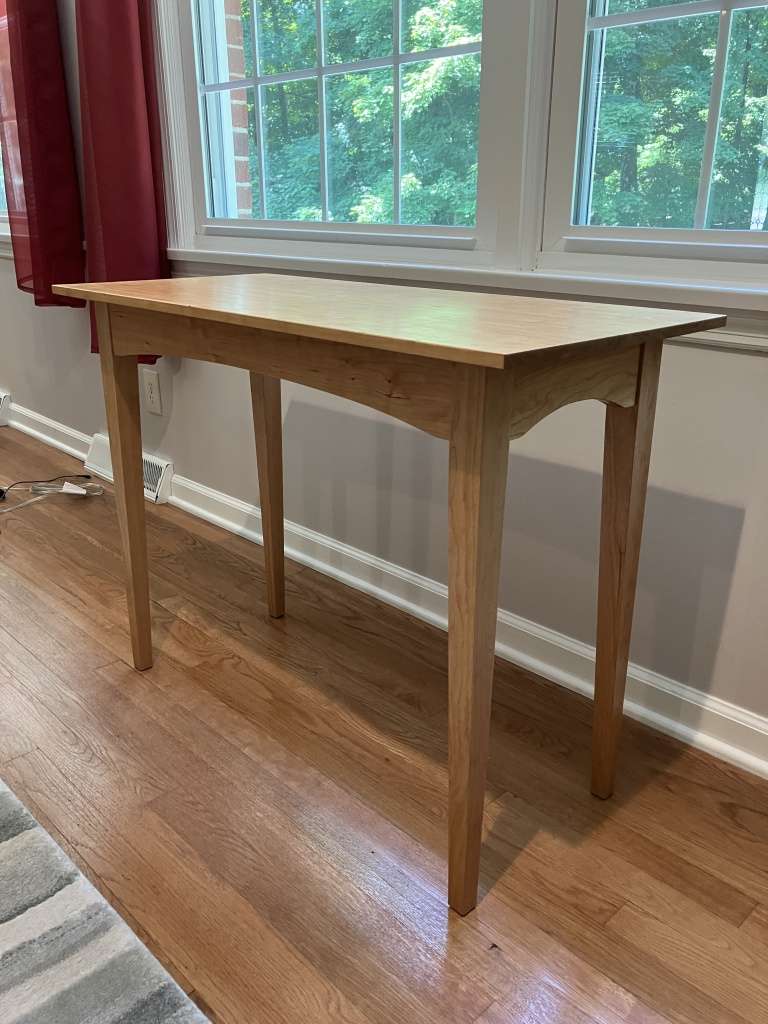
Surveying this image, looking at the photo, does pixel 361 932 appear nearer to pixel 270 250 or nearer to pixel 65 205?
pixel 270 250

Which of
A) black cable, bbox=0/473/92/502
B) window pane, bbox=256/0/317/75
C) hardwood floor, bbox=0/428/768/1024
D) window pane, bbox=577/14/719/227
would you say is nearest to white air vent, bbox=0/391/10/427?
black cable, bbox=0/473/92/502

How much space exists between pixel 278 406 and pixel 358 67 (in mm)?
727

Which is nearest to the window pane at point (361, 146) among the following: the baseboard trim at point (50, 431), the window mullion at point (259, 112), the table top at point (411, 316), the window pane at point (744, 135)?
the window mullion at point (259, 112)

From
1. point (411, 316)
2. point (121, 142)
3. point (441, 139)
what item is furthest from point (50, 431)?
point (411, 316)

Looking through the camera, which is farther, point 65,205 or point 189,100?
point 65,205

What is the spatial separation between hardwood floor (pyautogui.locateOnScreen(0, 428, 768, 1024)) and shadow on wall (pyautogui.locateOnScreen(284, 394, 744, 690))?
0.52 feet

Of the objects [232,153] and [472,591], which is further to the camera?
[232,153]

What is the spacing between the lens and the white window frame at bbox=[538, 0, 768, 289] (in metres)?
1.19

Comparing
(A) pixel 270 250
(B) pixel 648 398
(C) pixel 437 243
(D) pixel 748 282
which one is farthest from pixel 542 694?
(A) pixel 270 250

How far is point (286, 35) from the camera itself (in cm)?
180

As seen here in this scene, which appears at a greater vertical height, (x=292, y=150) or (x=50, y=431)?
(x=292, y=150)

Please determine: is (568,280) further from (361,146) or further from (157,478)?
(157,478)

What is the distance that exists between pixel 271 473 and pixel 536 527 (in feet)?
1.78

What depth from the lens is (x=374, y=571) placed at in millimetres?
1868
